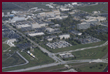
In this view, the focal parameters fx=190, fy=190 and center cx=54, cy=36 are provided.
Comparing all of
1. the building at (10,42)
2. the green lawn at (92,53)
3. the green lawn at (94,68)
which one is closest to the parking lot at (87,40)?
the green lawn at (92,53)

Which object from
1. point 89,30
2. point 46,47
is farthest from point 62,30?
point 46,47

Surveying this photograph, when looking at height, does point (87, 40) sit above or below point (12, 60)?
below

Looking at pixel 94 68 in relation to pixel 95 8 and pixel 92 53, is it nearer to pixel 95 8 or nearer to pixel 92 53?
pixel 92 53

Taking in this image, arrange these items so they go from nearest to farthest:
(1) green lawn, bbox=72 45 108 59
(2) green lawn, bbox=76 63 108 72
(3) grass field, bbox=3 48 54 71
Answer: (2) green lawn, bbox=76 63 108 72, (3) grass field, bbox=3 48 54 71, (1) green lawn, bbox=72 45 108 59

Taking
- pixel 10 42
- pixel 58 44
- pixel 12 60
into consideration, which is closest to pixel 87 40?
pixel 58 44

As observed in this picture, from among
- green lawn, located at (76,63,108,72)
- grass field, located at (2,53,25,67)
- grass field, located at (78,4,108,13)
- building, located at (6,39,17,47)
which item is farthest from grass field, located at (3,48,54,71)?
grass field, located at (78,4,108,13)

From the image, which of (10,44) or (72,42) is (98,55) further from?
(10,44)

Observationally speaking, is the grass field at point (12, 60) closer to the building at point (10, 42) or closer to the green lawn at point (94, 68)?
the building at point (10, 42)

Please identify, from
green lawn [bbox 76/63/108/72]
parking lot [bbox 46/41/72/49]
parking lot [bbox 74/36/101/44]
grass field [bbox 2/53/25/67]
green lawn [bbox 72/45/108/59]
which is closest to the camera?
green lawn [bbox 76/63/108/72]

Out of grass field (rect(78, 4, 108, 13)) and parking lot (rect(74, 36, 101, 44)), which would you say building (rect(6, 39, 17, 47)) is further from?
grass field (rect(78, 4, 108, 13))
